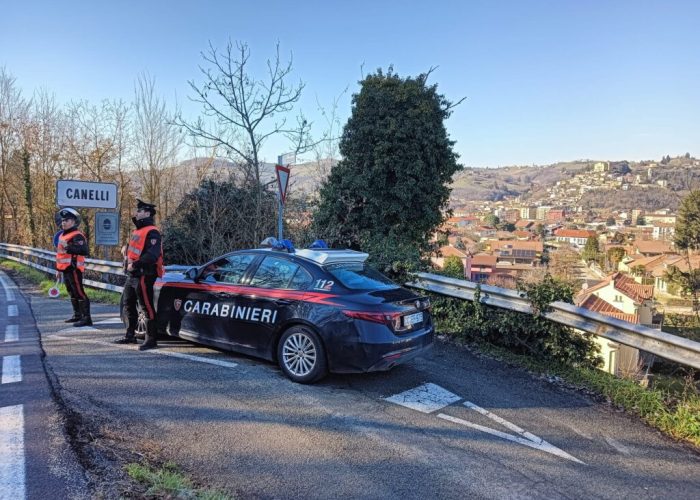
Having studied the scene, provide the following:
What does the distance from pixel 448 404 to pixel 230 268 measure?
3.17 m

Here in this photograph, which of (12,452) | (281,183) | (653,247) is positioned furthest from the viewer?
(653,247)

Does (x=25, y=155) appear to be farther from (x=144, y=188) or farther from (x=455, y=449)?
(x=455, y=449)

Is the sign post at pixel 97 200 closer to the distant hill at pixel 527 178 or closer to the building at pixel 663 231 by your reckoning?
the distant hill at pixel 527 178

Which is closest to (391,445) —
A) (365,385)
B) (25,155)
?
(365,385)

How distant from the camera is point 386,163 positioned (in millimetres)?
12328

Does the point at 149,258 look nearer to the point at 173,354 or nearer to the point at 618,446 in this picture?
the point at 173,354

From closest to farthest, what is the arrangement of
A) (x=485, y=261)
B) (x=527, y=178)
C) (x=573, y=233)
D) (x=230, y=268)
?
(x=230, y=268), (x=485, y=261), (x=573, y=233), (x=527, y=178)

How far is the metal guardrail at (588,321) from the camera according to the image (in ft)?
15.9

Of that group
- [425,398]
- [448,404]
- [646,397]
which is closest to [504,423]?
[448,404]

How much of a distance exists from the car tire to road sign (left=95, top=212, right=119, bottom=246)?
25.5 feet

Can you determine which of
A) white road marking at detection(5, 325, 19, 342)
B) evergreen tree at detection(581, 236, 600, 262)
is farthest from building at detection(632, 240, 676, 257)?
white road marking at detection(5, 325, 19, 342)

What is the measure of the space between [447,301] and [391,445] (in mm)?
4071

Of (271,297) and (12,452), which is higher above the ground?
(271,297)

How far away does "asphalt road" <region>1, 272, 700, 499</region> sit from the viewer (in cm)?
339
